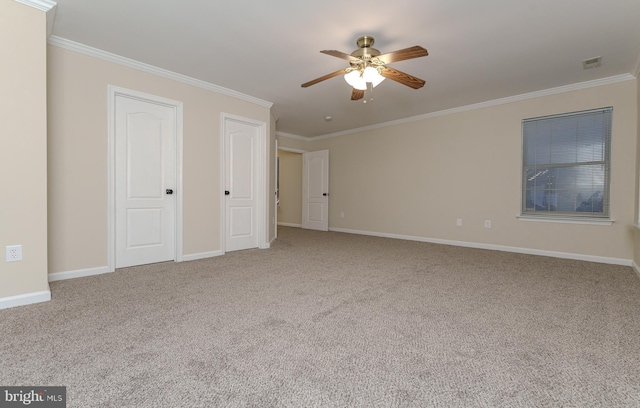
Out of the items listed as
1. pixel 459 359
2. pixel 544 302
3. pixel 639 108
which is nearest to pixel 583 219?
pixel 639 108

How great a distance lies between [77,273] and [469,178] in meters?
5.66

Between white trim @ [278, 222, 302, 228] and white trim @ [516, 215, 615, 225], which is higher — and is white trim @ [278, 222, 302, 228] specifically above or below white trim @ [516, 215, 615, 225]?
below

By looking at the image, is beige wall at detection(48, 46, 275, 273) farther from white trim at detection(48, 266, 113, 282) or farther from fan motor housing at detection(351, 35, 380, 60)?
fan motor housing at detection(351, 35, 380, 60)

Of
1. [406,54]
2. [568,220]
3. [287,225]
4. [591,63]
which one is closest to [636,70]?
[591,63]

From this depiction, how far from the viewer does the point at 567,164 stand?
420cm

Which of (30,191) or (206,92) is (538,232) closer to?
(206,92)

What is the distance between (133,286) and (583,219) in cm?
561

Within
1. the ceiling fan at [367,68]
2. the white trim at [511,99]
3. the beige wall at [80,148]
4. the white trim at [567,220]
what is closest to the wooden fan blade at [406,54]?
the ceiling fan at [367,68]

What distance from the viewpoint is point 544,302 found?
95.1 inches

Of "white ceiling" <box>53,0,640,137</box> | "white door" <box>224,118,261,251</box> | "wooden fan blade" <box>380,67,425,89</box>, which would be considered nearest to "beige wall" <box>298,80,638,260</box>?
"white ceiling" <box>53,0,640,137</box>

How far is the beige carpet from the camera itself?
1.29m

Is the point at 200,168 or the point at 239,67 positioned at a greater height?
the point at 239,67

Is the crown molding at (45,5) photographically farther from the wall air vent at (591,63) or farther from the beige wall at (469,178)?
the wall air vent at (591,63)

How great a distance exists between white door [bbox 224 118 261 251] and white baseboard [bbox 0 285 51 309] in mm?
2214
